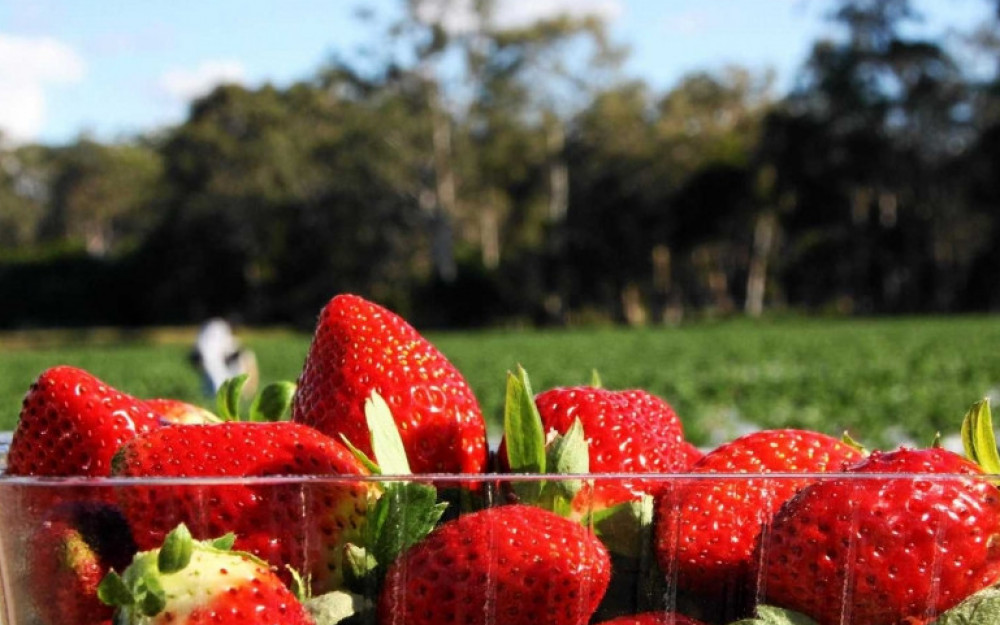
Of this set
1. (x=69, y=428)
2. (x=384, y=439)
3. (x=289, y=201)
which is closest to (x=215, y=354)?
(x=69, y=428)

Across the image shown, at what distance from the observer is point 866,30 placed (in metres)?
43.7

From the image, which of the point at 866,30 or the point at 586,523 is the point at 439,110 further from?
the point at 586,523

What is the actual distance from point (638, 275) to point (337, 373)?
4616 centimetres

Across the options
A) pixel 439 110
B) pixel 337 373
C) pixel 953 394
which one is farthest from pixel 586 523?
pixel 439 110

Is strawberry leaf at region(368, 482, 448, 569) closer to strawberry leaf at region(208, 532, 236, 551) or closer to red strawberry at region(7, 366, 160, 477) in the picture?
strawberry leaf at region(208, 532, 236, 551)

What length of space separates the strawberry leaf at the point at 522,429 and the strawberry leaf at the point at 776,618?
0.58 feet

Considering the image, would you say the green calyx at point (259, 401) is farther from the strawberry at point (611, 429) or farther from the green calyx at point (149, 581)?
the green calyx at point (149, 581)

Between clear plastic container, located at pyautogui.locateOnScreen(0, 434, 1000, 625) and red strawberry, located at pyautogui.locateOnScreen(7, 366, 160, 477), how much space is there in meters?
0.18

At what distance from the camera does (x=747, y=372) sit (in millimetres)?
17922

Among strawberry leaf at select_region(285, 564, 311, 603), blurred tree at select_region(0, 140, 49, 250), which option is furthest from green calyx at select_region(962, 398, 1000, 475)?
blurred tree at select_region(0, 140, 49, 250)

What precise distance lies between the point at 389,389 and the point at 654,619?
293 millimetres

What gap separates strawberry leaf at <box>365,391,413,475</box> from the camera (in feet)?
2.83

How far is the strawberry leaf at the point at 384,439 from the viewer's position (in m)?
0.86

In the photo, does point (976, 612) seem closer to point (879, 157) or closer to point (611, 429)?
point (611, 429)
